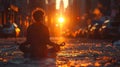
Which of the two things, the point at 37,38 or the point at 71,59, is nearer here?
the point at 37,38

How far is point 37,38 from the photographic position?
11625 millimetres

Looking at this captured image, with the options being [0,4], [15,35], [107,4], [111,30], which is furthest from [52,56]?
[107,4]

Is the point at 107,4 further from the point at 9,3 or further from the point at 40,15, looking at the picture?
the point at 40,15

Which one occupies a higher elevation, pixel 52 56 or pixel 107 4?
pixel 107 4

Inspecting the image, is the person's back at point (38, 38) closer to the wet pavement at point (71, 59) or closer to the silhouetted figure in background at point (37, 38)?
the silhouetted figure in background at point (37, 38)

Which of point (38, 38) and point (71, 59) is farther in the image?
point (71, 59)

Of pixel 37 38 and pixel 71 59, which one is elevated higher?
pixel 37 38

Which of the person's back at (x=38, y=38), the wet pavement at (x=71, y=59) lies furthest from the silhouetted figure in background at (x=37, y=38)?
the wet pavement at (x=71, y=59)

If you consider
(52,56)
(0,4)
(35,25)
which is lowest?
(52,56)

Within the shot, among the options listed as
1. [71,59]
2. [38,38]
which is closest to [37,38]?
[38,38]

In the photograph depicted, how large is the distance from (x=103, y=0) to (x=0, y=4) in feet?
107

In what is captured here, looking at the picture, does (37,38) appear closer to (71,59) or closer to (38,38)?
(38,38)

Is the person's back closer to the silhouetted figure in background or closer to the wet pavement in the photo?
the silhouetted figure in background

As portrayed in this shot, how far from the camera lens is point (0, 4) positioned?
7112 centimetres
